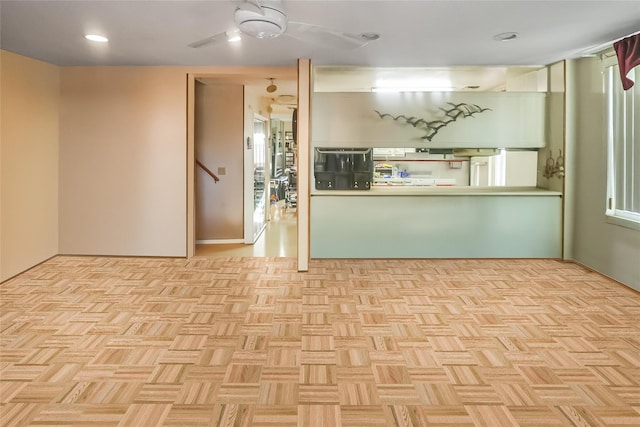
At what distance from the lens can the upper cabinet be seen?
234 inches

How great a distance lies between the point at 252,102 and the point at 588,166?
4824mm

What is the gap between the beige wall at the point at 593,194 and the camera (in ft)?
15.6

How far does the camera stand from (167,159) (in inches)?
232

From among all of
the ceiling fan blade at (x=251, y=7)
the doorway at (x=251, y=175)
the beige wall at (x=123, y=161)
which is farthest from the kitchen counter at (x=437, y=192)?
the ceiling fan blade at (x=251, y=7)

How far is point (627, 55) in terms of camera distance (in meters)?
4.29

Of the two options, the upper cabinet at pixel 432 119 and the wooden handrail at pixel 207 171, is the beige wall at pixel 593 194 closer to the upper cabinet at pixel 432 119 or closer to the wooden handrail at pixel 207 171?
the upper cabinet at pixel 432 119

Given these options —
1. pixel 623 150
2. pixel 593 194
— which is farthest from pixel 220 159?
pixel 623 150

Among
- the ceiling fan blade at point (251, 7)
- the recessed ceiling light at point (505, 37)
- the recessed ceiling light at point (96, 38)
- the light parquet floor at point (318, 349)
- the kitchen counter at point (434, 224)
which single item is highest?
the recessed ceiling light at point (505, 37)

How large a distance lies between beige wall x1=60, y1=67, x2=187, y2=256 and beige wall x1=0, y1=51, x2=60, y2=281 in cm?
21

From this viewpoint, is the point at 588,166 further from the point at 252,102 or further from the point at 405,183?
the point at 252,102

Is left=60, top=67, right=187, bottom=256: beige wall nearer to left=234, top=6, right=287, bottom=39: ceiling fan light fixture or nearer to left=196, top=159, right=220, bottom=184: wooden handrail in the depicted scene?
left=196, top=159, right=220, bottom=184: wooden handrail

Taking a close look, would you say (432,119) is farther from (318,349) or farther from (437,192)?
(318,349)

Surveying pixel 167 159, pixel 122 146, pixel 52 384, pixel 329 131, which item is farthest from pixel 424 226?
pixel 52 384

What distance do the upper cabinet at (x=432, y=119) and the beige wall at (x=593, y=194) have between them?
544 mm
